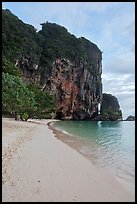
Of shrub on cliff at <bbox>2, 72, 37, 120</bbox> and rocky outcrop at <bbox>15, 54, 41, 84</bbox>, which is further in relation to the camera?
rocky outcrop at <bbox>15, 54, 41, 84</bbox>

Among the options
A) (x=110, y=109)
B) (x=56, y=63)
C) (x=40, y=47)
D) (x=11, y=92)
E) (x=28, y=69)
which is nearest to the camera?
(x=11, y=92)

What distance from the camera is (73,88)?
303ft

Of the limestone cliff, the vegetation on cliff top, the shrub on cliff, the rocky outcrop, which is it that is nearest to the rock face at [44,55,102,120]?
the limestone cliff

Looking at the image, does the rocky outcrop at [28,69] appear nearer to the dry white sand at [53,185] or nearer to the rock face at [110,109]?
the rock face at [110,109]

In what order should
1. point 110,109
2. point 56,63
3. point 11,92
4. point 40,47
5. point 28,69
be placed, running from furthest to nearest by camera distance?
point 110,109
point 40,47
point 56,63
point 28,69
point 11,92

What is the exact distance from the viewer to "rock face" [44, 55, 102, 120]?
3430 inches

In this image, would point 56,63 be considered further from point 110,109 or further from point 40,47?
point 110,109

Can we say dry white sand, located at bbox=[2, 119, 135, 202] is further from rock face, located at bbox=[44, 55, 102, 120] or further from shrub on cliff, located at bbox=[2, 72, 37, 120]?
rock face, located at bbox=[44, 55, 102, 120]

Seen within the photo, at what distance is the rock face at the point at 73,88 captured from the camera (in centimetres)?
8712

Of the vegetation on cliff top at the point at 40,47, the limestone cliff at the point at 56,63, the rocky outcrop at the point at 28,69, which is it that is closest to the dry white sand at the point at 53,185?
the vegetation on cliff top at the point at 40,47

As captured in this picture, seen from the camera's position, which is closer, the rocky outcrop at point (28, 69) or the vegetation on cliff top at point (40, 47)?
the vegetation on cliff top at point (40, 47)

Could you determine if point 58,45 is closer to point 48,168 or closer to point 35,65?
point 35,65

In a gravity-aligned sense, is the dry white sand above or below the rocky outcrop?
below

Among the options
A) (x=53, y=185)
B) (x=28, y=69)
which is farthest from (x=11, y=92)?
(x=28, y=69)
